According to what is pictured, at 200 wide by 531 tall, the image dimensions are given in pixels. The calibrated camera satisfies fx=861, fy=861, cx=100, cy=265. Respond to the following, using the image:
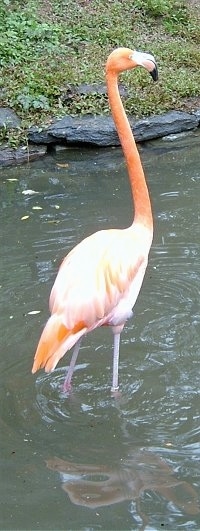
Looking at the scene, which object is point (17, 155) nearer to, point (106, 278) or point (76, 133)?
point (76, 133)

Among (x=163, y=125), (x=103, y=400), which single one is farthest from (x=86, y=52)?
(x=103, y=400)

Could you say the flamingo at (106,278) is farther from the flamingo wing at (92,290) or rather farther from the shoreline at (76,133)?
the shoreline at (76,133)

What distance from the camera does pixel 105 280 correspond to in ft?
14.1

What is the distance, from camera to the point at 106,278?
4.31 m

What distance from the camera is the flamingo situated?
4.12 metres

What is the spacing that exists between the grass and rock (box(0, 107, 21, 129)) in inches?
2.4

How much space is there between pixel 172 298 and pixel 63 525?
7.22 ft

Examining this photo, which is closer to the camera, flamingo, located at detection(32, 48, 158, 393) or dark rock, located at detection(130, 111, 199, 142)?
flamingo, located at detection(32, 48, 158, 393)

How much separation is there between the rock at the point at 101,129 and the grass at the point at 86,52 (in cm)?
14

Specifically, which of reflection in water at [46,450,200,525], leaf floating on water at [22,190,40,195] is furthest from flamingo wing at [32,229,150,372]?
leaf floating on water at [22,190,40,195]

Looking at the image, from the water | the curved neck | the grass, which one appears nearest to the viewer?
the water

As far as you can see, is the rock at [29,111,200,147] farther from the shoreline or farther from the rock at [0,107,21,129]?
the rock at [0,107,21,129]

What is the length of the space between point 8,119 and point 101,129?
3.17 feet

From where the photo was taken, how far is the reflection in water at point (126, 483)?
3.62m
